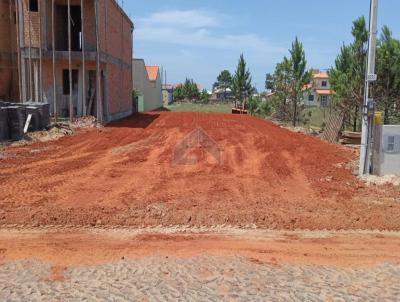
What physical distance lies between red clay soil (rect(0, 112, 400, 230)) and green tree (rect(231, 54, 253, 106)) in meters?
40.9

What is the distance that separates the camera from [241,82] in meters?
55.9

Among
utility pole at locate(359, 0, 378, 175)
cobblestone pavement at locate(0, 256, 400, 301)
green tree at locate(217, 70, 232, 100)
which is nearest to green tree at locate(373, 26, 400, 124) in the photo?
utility pole at locate(359, 0, 378, 175)

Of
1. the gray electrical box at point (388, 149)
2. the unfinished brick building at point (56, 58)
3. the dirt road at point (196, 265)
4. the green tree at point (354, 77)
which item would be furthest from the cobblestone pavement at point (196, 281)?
the green tree at point (354, 77)

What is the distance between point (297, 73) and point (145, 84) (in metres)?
19.4

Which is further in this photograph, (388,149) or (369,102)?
(369,102)

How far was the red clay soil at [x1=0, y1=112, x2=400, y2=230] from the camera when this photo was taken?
7391mm

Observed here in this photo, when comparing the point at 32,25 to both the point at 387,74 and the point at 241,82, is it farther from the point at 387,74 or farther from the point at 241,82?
the point at 241,82

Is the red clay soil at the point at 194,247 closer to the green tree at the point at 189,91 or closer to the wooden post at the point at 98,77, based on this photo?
the wooden post at the point at 98,77

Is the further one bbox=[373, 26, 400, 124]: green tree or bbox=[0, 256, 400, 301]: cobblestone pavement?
bbox=[373, 26, 400, 124]: green tree

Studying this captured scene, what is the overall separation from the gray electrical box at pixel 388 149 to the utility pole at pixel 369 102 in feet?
0.78

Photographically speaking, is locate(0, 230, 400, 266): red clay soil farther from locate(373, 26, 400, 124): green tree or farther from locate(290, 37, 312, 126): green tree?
locate(290, 37, 312, 126): green tree

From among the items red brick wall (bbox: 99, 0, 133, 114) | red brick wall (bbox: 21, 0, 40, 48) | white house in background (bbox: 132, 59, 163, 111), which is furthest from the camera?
white house in background (bbox: 132, 59, 163, 111)

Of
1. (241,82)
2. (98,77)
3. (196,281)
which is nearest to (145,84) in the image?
(241,82)

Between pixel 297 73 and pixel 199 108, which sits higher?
pixel 297 73
